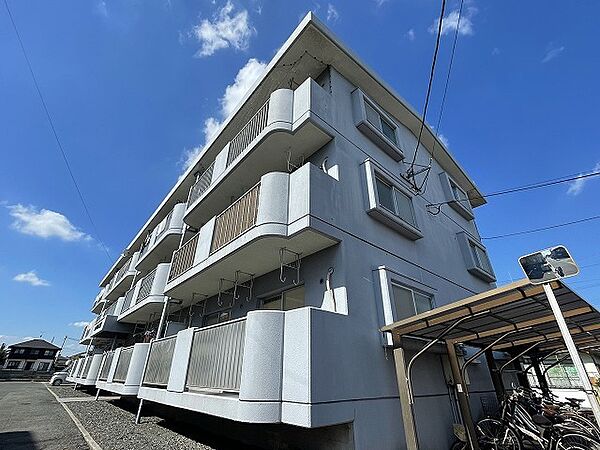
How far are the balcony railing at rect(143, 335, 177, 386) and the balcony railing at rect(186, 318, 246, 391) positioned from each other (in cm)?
141

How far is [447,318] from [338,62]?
24.7ft

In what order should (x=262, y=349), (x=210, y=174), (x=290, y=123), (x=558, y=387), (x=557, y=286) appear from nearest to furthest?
1. (x=557, y=286)
2. (x=262, y=349)
3. (x=290, y=123)
4. (x=210, y=174)
5. (x=558, y=387)

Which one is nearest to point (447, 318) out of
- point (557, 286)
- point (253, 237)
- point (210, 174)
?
point (557, 286)

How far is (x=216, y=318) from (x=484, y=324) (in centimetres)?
733

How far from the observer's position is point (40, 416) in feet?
31.1

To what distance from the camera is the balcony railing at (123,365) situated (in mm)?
9854

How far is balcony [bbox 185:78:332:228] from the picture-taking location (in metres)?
6.91

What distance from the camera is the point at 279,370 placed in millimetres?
4359

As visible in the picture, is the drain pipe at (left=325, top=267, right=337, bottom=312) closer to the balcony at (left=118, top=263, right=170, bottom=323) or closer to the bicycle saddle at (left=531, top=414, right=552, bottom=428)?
the bicycle saddle at (left=531, top=414, right=552, bottom=428)

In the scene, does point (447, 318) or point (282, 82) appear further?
point (282, 82)

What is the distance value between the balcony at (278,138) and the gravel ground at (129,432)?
6.69 metres

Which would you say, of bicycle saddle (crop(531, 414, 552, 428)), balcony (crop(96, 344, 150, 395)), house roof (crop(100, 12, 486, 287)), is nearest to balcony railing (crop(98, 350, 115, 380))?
balcony (crop(96, 344, 150, 395))

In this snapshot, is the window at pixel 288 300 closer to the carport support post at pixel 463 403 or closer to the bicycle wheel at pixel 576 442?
the carport support post at pixel 463 403

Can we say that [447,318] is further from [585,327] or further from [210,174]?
[210,174]
